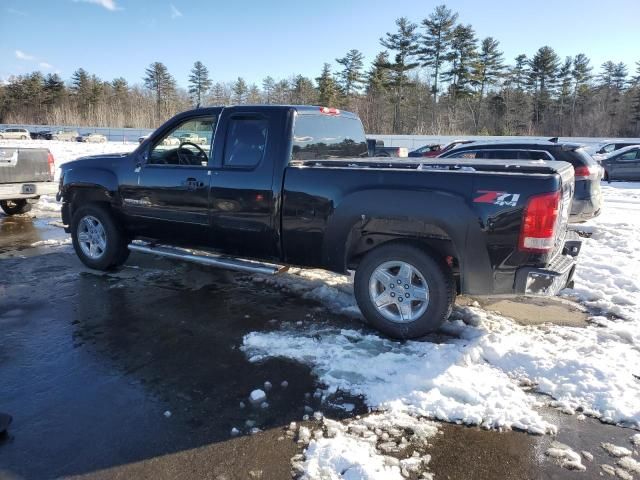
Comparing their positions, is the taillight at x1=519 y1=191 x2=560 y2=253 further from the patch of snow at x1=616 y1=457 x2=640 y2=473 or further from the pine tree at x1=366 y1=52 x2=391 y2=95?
the pine tree at x1=366 y1=52 x2=391 y2=95

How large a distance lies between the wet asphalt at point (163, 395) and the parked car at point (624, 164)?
66.6ft

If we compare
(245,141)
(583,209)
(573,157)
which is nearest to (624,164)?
(573,157)

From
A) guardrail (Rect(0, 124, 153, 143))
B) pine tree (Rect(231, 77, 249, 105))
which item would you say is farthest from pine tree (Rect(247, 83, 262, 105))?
guardrail (Rect(0, 124, 153, 143))

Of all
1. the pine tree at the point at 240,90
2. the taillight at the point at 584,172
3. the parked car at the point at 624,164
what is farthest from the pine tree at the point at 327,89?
the taillight at the point at 584,172

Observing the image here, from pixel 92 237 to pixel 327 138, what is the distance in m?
3.38

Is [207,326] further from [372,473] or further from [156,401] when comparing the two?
[372,473]

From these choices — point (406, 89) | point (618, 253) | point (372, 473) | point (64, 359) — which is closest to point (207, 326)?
point (64, 359)

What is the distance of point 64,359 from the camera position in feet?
12.8

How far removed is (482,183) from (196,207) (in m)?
3.06

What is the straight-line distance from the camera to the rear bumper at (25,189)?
351 inches

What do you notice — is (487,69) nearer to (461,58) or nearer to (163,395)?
(461,58)

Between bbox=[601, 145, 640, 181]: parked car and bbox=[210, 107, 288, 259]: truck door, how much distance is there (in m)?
20.0

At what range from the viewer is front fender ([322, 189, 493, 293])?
12.6ft

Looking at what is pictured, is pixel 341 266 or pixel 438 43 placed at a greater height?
pixel 438 43
